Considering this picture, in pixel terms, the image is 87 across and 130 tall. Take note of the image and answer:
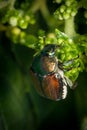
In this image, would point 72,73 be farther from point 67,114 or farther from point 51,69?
point 67,114

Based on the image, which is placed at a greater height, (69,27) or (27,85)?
(69,27)

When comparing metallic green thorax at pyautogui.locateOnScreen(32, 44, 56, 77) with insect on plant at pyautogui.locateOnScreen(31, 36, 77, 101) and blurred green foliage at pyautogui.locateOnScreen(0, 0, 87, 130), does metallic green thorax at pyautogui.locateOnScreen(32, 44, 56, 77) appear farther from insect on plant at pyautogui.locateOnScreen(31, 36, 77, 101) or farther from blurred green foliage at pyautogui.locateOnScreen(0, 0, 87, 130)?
blurred green foliage at pyautogui.locateOnScreen(0, 0, 87, 130)

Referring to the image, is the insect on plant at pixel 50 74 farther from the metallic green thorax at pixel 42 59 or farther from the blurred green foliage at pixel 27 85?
the blurred green foliage at pixel 27 85

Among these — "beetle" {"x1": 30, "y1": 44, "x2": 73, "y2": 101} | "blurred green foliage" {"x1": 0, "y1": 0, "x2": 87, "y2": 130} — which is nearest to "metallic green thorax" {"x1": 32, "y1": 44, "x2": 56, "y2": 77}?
"beetle" {"x1": 30, "y1": 44, "x2": 73, "y2": 101}

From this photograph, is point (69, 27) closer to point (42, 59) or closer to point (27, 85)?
point (42, 59)

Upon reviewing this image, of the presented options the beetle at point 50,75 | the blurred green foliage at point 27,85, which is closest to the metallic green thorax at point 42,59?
the beetle at point 50,75

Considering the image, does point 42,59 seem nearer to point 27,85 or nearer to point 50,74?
point 50,74

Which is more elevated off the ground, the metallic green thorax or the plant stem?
the plant stem

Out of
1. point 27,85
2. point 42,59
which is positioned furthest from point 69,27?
point 27,85

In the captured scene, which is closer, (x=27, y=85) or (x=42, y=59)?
(x=42, y=59)
